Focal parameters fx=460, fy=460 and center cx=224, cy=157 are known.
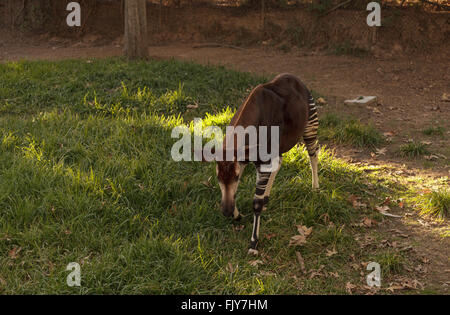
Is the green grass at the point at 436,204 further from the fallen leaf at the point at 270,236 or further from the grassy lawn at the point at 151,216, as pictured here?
the fallen leaf at the point at 270,236

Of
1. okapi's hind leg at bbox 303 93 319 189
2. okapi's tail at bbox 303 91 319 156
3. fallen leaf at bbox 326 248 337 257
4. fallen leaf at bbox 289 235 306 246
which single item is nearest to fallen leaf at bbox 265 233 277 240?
fallen leaf at bbox 289 235 306 246

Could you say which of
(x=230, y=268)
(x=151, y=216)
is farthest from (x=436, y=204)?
(x=151, y=216)

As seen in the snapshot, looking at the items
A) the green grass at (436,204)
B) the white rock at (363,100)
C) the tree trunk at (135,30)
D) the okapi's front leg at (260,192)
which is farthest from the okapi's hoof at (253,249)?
the tree trunk at (135,30)

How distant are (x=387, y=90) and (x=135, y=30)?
18.1ft

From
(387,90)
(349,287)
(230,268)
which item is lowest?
(349,287)

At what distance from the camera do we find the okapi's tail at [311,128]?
4.94 metres

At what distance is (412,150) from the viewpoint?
6.57 m

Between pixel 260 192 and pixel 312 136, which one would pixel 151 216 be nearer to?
pixel 260 192

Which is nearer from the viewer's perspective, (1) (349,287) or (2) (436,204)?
(1) (349,287)

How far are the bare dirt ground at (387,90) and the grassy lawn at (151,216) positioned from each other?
39 centimetres

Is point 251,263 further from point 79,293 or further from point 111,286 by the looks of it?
point 79,293

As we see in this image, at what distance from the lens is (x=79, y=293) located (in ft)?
11.6

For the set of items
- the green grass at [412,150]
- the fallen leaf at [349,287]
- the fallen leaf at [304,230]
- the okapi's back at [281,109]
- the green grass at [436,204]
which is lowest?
the fallen leaf at [349,287]

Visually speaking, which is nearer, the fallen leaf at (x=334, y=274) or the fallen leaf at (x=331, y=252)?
the fallen leaf at (x=334, y=274)
